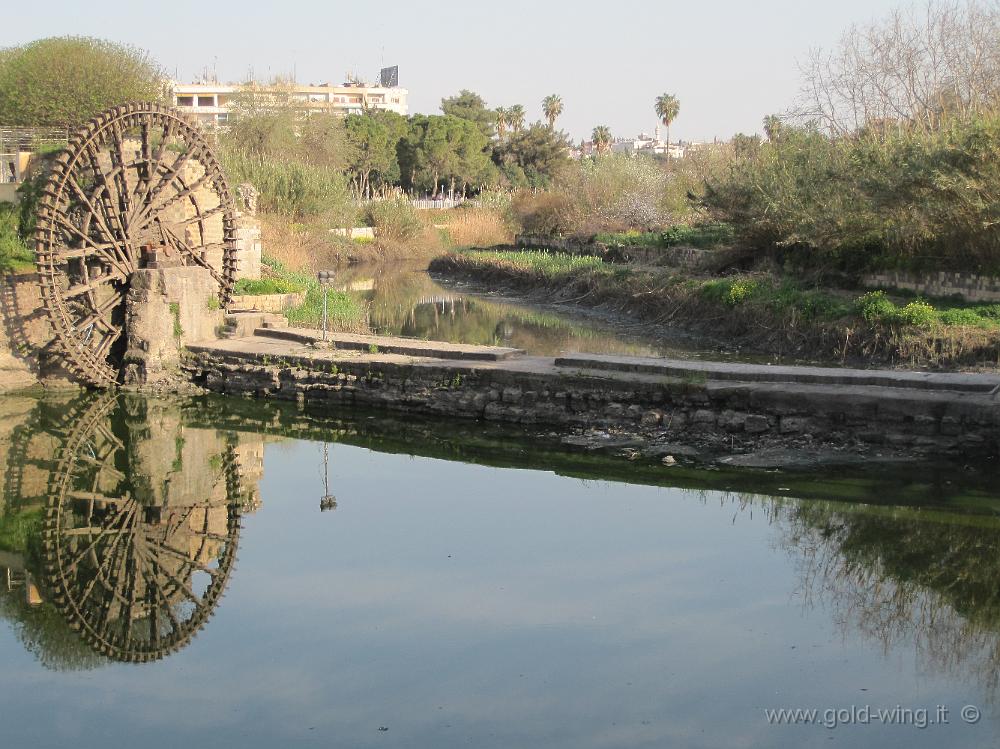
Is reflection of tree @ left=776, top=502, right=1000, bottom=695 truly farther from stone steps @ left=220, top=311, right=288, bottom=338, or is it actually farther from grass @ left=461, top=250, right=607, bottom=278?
grass @ left=461, top=250, right=607, bottom=278

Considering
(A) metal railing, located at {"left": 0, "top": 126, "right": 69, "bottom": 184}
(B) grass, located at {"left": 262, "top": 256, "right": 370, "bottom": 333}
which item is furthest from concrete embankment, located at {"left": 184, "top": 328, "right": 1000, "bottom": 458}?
(A) metal railing, located at {"left": 0, "top": 126, "right": 69, "bottom": 184}

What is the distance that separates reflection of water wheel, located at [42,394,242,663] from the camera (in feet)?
27.7

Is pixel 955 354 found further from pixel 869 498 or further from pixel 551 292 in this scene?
pixel 551 292

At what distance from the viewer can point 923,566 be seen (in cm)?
909

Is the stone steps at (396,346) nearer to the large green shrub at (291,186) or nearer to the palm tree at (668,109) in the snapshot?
the large green shrub at (291,186)

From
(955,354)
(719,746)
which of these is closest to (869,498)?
(719,746)

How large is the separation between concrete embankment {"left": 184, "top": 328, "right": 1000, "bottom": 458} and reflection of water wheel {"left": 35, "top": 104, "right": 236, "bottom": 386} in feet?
4.90

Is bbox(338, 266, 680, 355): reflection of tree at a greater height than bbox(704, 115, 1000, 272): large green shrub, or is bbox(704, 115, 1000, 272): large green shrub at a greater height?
bbox(704, 115, 1000, 272): large green shrub

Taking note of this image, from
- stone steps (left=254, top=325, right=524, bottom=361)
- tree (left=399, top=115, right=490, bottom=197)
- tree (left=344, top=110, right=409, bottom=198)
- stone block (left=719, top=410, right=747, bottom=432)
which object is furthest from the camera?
tree (left=399, top=115, right=490, bottom=197)

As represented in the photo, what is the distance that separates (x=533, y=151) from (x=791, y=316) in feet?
176

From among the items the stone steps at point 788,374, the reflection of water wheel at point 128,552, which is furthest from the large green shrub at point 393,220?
the reflection of water wheel at point 128,552

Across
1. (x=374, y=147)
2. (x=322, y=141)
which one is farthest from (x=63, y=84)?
(x=374, y=147)

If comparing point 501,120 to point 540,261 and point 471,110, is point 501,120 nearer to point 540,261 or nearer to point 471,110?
point 471,110

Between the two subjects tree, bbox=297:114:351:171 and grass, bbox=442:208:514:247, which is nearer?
grass, bbox=442:208:514:247
